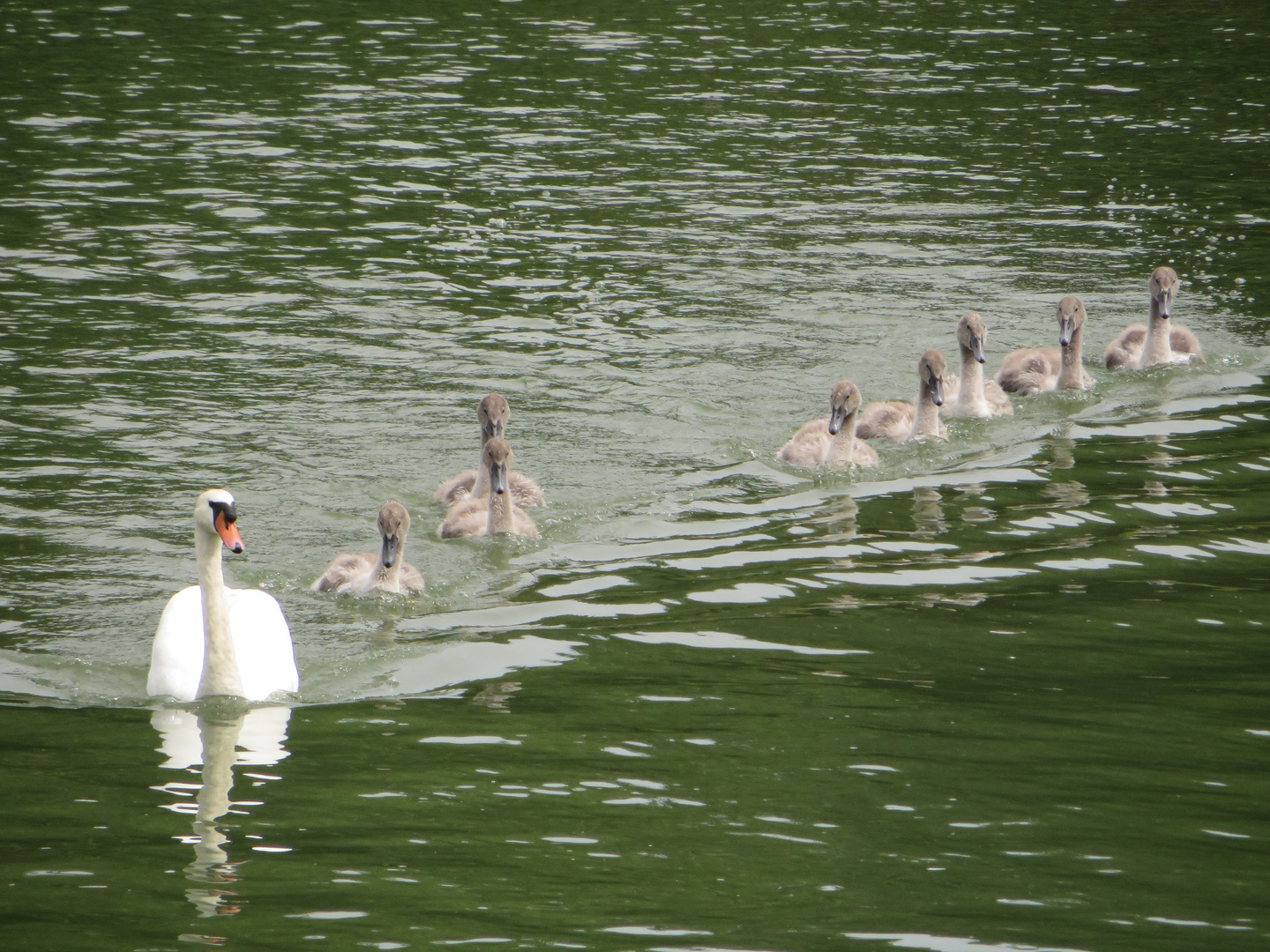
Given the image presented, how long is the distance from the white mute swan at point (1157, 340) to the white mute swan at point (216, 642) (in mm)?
9229

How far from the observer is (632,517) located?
11.9 metres

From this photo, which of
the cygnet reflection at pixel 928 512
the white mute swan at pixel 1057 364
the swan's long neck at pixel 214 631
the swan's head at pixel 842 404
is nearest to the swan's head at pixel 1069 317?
the white mute swan at pixel 1057 364

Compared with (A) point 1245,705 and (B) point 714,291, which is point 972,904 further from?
(B) point 714,291

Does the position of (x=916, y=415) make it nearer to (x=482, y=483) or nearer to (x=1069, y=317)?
(x=1069, y=317)

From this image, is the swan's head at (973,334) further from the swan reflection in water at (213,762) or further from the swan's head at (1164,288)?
the swan reflection in water at (213,762)

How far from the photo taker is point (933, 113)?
84.8ft

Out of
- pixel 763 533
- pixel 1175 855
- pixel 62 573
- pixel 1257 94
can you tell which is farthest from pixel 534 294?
pixel 1257 94

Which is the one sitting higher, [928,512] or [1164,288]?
[1164,288]

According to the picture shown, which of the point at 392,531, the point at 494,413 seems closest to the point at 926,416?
the point at 494,413

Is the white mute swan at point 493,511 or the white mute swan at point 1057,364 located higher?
the white mute swan at point 1057,364

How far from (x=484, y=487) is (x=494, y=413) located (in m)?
0.67

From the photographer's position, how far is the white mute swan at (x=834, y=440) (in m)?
12.9

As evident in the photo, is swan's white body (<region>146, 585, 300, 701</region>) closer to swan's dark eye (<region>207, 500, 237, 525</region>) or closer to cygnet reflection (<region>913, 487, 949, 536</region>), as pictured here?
swan's dark eye (<region>207, 500, 237, 525</region>)

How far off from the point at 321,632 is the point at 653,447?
399 centimetres
